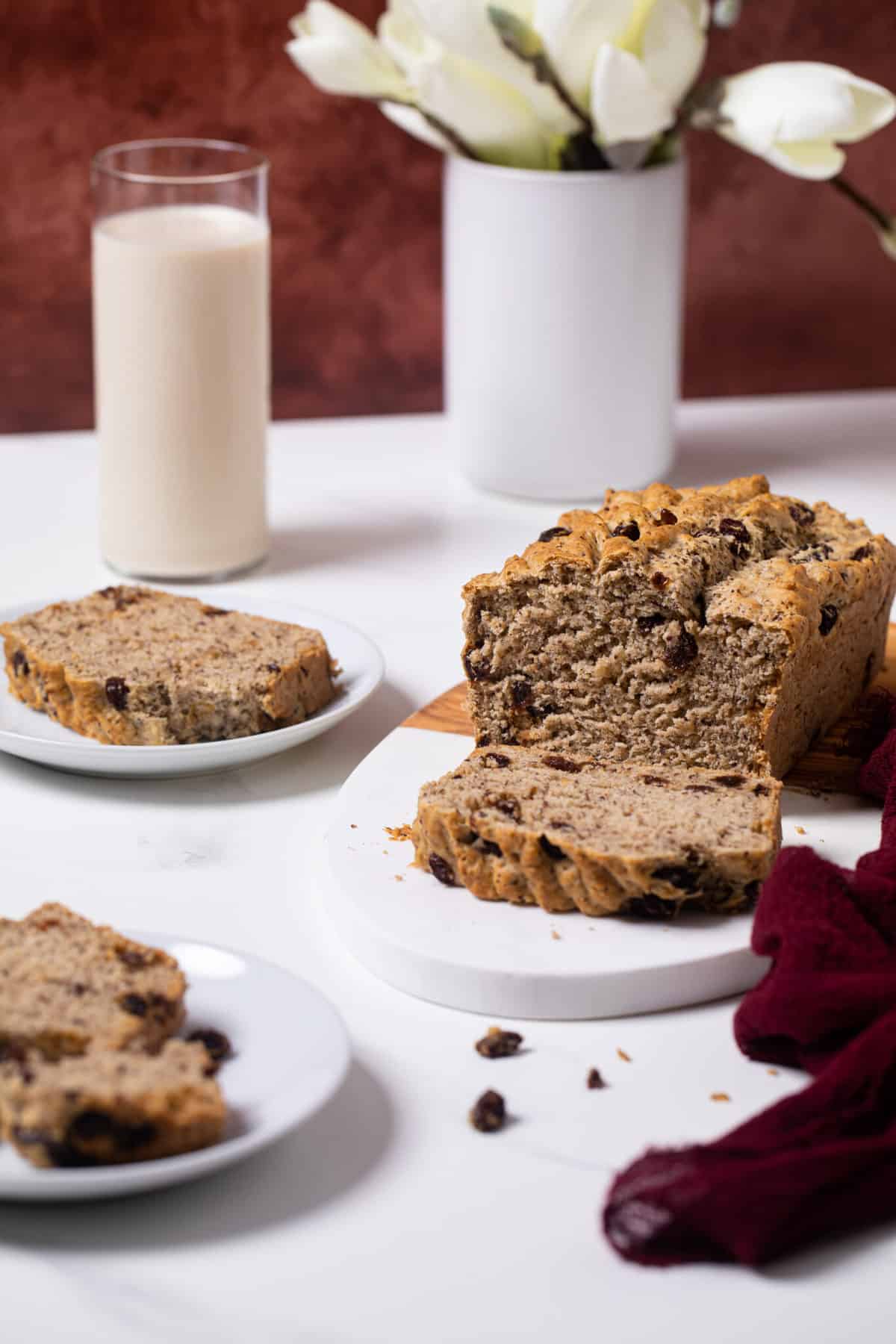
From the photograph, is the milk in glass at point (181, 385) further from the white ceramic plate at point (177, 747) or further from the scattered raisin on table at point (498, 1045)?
the scattered raisin on table at point (498, 1045)

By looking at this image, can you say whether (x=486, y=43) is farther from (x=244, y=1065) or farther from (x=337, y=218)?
(x=244, y=1065)

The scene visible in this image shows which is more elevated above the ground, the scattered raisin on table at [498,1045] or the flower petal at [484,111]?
the flower petal at [484,111]

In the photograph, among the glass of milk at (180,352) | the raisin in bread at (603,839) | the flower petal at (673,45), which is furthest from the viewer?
the flower petal at (673,45)

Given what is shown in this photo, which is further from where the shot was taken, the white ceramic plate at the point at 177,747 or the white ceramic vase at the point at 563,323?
the white ceramic vase at the point at 563,323

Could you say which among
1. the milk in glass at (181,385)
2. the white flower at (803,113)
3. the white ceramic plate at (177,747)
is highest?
the white flower at (803,113)

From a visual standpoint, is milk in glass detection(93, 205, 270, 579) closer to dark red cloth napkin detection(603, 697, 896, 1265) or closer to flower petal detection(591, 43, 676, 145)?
flower petal detection(591, 43, 676, 145)

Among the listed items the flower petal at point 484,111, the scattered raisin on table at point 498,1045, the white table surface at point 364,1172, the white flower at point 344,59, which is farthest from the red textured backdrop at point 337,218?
the scattered raisin on table at point 498,1045

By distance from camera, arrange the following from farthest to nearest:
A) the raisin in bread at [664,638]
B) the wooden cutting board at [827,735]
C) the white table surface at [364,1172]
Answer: the wooden cutting board at [827,735], the raisin in bread at [664,638], the white table surface at [364,1172]

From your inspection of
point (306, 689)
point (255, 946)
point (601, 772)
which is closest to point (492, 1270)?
point (255, 946)
